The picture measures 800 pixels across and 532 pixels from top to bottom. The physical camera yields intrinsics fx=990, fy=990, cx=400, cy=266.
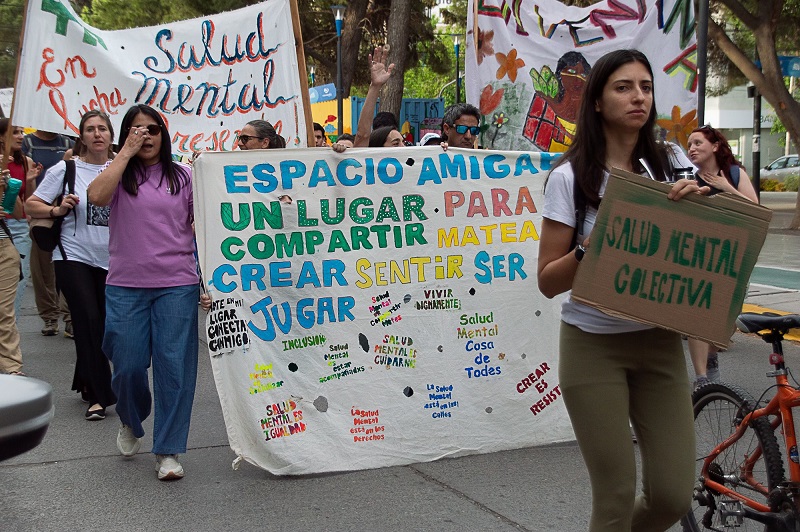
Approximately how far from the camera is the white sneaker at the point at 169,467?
491 centimetres

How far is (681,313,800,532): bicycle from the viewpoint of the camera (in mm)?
3398

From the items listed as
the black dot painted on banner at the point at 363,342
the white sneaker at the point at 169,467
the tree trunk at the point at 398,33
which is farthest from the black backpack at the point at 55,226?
the tree trunk at the point at 398,33

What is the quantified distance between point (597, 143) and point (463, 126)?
11.4 ft

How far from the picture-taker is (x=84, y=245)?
20.0 ft

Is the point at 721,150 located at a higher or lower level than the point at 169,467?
higher

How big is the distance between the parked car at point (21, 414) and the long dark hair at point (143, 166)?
123 inches

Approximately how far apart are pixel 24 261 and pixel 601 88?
223 inches

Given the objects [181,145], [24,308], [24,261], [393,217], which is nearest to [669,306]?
[393,217]

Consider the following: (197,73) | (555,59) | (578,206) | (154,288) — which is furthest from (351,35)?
(578,206)

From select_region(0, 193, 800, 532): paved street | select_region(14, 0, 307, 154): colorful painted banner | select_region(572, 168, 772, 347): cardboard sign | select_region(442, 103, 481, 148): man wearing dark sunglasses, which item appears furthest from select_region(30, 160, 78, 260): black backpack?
select_region(572, 168, 772, 347): cardboard sign

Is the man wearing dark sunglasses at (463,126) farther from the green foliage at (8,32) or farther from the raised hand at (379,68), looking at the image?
the green foliage at (8,32)

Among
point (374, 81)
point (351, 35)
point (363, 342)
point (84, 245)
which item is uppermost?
point (351, 35)

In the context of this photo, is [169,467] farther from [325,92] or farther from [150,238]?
[325,92]

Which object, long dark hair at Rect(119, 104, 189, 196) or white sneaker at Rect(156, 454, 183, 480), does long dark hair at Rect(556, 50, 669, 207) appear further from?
white sneaker at Rect(156, 454, 183, 480)
